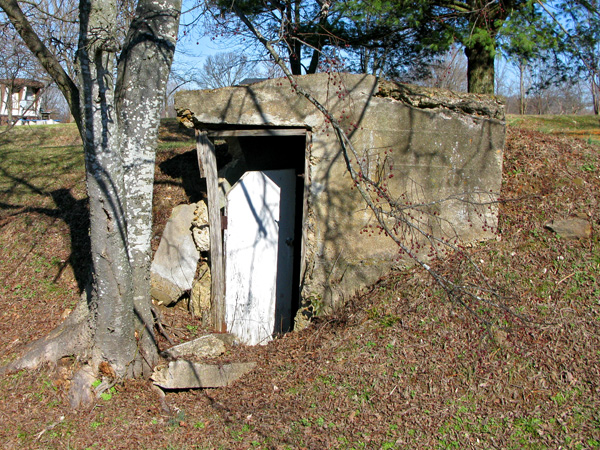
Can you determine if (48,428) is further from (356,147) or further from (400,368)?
(356,147)

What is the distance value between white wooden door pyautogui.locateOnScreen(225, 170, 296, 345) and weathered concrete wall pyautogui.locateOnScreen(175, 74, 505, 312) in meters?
1.04

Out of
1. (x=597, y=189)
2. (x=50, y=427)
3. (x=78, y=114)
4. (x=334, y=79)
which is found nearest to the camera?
(x=50, y=427)

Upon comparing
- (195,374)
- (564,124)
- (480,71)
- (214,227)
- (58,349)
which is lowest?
(195,374)

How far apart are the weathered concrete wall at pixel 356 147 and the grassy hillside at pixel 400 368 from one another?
1.22ft

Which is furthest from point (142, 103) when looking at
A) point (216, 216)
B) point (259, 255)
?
point (259, 255)

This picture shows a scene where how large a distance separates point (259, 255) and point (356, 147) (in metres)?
1.98

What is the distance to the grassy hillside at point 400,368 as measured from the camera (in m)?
3.84

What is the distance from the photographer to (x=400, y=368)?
4414mm

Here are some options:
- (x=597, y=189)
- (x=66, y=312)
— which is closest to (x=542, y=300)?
(x=597, y=189)

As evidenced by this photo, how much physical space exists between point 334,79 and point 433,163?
148 centimetres

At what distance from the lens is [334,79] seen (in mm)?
5363

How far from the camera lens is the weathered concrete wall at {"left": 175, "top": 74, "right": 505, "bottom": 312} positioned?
547 centimetres

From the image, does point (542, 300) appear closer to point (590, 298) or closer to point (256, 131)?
point (590, 298)

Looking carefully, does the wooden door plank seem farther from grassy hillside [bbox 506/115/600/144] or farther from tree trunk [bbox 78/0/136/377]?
grassy hillside [bbox 506/115/600/144]
